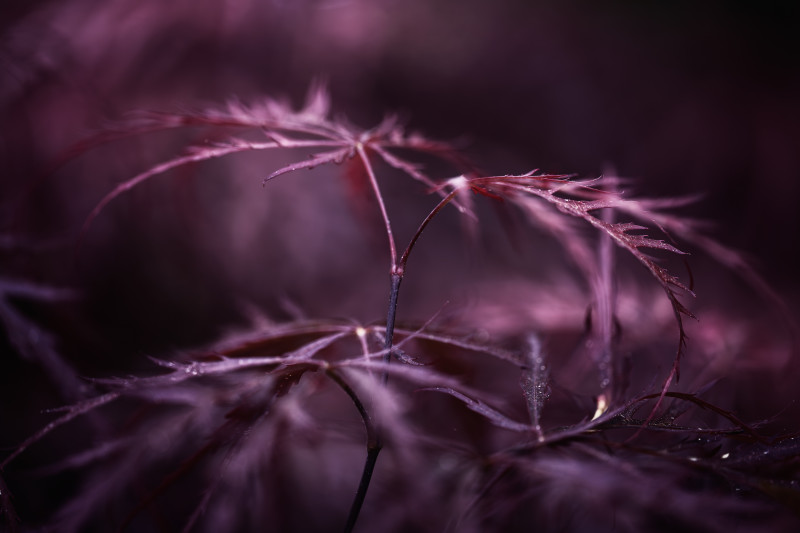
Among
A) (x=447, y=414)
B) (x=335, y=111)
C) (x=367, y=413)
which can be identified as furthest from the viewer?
(x=335, y=111)

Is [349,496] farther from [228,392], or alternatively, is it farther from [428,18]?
[428,18]

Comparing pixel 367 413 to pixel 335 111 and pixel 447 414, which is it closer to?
pixel 447 414

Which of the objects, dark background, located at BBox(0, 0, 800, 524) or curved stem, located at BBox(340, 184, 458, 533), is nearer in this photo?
curved stem, located at BBox(340, 184, 458, 533)

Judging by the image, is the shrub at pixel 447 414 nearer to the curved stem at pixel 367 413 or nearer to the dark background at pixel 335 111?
the curved stem at pixel 367 413

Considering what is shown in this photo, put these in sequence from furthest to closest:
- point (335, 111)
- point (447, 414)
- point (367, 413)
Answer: point (335, 111), point (447, 414), point (367, 413)

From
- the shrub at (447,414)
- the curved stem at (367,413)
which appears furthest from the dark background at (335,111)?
the curved stem at (367,413)

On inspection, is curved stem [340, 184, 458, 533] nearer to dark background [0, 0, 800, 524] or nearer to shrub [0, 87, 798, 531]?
shrub [0, 87, 798, 531]

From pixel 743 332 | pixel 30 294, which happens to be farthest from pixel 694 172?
pixel 30 294

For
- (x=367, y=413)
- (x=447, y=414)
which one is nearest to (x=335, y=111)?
(x=447, y=414)

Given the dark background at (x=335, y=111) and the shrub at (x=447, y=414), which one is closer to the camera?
the shrub at (x=447, y=414)

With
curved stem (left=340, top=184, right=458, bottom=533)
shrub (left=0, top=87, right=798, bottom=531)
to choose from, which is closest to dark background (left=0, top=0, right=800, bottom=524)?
shrub (left=0, top=87, right=798, bottom=531)

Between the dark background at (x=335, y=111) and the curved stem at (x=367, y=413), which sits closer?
the curved stem at (x=367, y=413)
